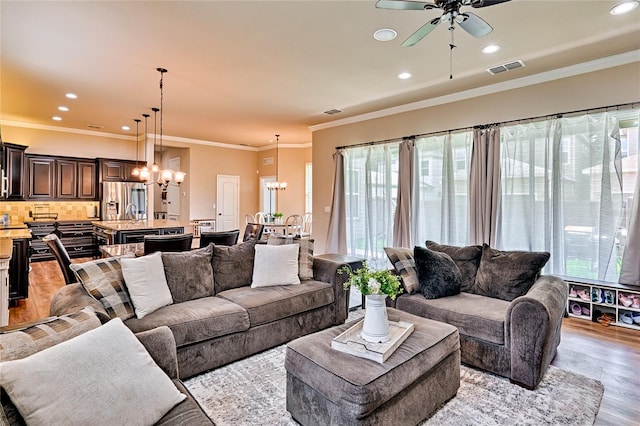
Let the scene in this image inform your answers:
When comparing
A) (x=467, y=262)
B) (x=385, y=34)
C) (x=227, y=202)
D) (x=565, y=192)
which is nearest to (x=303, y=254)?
(x=467, y=262)

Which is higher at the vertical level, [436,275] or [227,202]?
[227,202]

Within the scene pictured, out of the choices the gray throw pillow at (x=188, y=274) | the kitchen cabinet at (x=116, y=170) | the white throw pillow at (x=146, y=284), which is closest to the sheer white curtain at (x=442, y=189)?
the gray throw pillow at (x=188, y=274)

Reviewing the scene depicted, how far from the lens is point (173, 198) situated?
10.3 meters

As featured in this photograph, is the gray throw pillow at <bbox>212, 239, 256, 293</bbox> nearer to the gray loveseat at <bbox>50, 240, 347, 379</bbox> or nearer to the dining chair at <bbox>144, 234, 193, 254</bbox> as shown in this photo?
the gray loveseat at <bbox>50, 240, 347, 379</bbox>

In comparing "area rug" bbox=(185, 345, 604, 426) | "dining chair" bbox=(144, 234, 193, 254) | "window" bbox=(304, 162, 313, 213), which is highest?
"window" bbox=(304, 162, 313, 213)

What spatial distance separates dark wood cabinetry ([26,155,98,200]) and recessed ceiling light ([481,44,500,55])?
860cm

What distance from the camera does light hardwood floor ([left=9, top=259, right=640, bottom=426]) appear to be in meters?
2.29

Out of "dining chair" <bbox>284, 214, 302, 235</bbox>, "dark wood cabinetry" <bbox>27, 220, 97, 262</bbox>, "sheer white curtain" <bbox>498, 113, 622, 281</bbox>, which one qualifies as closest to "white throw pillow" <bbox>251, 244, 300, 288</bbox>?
"sheer white curtain" <bbox>498, 113, 622, 281</bbox>

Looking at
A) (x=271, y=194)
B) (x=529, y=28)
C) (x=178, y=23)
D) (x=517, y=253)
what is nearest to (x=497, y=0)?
(x=529, y=28)

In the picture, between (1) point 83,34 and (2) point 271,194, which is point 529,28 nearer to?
(1) point 83,34

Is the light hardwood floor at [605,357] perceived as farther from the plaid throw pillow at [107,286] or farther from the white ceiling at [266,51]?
the white ceiling at [266,51]

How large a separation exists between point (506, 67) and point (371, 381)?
13.7 feet

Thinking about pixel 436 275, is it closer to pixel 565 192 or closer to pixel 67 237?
pixel 565 192

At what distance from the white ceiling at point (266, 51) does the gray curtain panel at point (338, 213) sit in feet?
3.97
